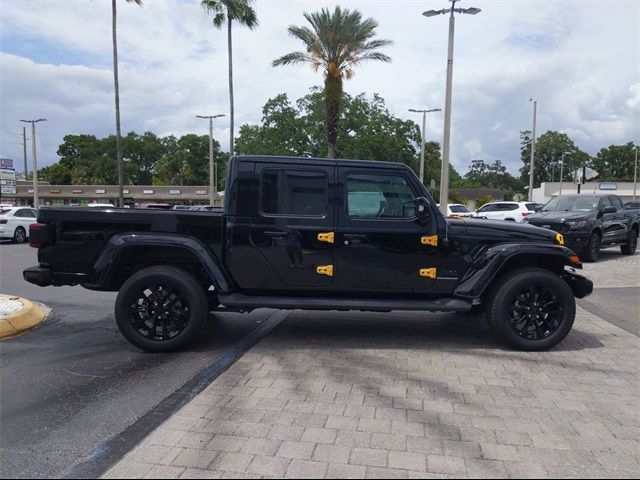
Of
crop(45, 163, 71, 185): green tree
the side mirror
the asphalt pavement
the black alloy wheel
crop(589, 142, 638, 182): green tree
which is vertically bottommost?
the asphalt pavement

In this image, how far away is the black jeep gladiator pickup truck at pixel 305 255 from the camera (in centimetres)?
509

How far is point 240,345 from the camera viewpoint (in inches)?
218

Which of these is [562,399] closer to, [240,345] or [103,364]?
[240,345]

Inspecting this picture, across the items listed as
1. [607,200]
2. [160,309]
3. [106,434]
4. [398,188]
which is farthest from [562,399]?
[607,200]

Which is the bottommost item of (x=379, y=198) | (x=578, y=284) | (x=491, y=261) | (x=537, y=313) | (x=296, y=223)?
(x=537, y=313)

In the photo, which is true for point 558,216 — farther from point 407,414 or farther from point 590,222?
point 407,414

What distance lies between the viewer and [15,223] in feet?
65.0

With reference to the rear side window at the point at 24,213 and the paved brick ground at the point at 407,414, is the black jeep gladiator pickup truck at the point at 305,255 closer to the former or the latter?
the paved brick ground at the point at 407,414

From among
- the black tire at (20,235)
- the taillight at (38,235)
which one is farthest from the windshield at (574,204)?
the black tire at (20,235)

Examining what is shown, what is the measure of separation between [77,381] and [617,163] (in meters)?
110

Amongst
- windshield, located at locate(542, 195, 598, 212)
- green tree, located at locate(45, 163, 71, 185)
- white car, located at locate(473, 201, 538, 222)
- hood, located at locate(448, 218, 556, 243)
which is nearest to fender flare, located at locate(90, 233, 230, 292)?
hood, located at locate(448, 218, 556, 243)

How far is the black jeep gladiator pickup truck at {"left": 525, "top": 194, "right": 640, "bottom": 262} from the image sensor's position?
40.7 ft

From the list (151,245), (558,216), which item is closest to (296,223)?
(151,245)

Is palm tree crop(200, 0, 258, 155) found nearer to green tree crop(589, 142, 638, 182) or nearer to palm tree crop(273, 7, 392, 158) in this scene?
palm tree crop(273, 7, 392, 158)
